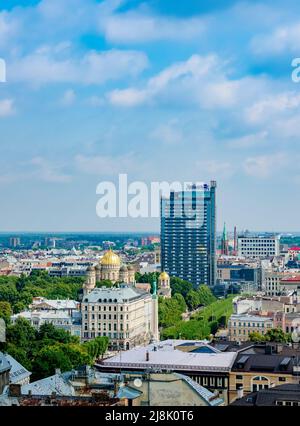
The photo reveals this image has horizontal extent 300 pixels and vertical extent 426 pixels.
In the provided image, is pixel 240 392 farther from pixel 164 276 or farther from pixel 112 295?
pixel 164 276

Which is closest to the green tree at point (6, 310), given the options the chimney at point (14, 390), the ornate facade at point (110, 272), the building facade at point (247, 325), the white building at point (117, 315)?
the white building at point (117, 315)

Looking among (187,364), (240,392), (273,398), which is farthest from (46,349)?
(273,398)

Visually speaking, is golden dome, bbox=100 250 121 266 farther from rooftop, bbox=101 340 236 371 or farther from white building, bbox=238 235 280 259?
rooftop, bbox=101 340 236 371

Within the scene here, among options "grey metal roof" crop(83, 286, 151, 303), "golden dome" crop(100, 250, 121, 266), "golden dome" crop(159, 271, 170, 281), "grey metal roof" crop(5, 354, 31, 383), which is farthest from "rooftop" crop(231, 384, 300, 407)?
"golden dome" crop(159, 271, 170, 281)

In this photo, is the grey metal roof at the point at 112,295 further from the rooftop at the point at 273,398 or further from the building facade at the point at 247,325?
the rooftop at the point at 273,398

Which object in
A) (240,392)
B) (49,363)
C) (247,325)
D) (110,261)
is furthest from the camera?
(110,261)
